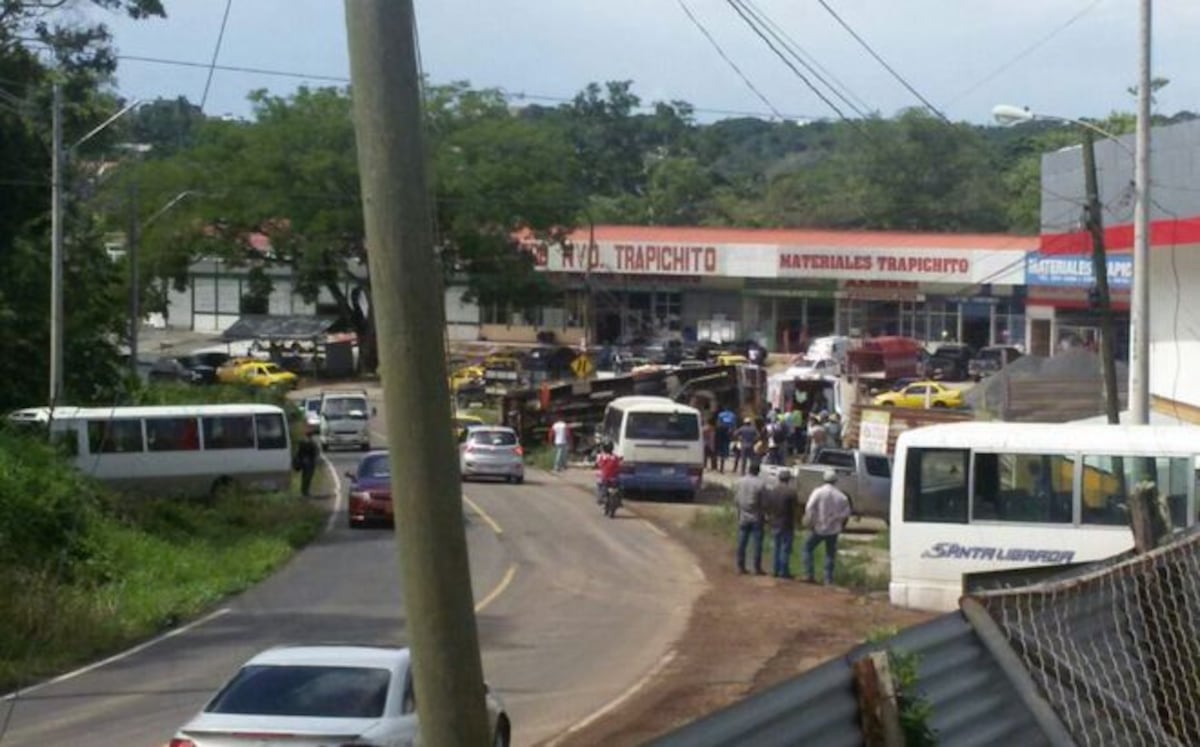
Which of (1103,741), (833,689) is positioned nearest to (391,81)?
(833,689)

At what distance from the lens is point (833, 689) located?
500 cm

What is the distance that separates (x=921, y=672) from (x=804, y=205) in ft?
419

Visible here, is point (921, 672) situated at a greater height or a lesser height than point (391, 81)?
lesser

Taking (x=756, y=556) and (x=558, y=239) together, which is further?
(x=558, y=239)

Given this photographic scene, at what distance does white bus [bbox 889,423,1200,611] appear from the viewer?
23.8m

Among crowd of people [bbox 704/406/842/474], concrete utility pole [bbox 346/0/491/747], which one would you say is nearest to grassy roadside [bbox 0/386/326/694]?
crowd of people [bbox 704/406/842/474]

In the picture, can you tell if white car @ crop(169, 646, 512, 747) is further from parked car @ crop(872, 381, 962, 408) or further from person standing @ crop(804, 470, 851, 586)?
parked car @ crop(872, 381, 962, 408)

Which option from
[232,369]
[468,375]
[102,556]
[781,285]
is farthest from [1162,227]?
[781,285]

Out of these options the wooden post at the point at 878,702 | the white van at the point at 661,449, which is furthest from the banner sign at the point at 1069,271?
the wooden post at the point at 878,702

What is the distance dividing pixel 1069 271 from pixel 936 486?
33878 mm

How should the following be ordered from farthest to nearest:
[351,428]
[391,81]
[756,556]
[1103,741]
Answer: [351,428], [756,556], [1103,741], [391,81]

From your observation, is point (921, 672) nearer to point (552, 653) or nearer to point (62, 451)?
point (552, 653)

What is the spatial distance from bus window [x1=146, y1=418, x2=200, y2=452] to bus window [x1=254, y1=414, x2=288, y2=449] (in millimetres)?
1515

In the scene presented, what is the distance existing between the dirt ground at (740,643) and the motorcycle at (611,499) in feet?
31.0
